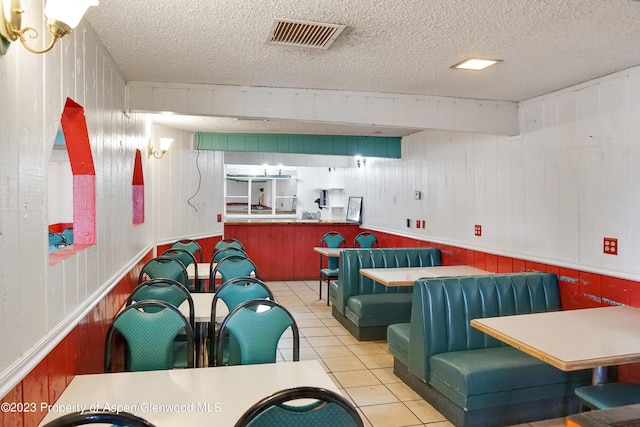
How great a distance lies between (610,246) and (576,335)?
1150 mm

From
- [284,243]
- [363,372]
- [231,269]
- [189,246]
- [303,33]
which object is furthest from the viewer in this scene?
[284,243]

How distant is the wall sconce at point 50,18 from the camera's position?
4.35 feet

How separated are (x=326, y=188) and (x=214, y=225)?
173 inches

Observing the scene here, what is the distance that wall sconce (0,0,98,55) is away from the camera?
1.33m

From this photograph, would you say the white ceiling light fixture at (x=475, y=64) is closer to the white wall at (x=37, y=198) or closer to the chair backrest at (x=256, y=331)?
the chair backrest at (x=256, y=331)

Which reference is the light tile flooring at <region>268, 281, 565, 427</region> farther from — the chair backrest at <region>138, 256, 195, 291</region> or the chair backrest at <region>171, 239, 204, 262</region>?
the chair backrest at <region>171, 239, 204, 262</region>

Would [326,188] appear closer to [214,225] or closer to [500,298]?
[214,225]

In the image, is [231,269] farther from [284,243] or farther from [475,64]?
[284,243]

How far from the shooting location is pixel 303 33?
8.58 ft

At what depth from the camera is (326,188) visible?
11.1 metres

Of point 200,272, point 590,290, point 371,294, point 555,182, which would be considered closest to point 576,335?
point 590,290

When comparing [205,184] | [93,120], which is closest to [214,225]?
[205,184]

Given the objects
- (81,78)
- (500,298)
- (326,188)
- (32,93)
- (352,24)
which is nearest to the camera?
(32,93)

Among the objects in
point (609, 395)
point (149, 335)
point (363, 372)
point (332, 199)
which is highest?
point (332, 199)
